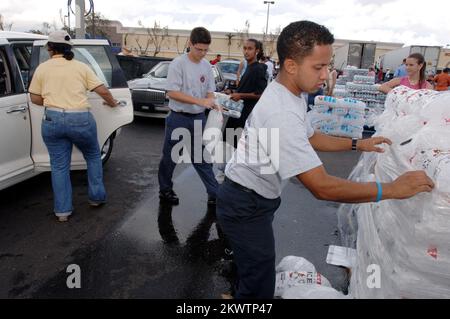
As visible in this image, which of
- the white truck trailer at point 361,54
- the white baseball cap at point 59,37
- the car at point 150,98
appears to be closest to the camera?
the white baseball cap at point 59,37

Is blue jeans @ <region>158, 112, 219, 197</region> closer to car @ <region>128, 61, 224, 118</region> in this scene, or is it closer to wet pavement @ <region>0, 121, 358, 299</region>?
wet pavement @ <region>0, 121, 358, 299</region>

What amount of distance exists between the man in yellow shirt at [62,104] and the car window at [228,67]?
44.5ft

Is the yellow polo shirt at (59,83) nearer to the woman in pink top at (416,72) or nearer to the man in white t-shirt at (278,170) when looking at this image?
the man in white t-shirt at (278,170)

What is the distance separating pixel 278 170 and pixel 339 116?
6996 mm

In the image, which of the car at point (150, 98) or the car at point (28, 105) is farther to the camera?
the car at point (150, 98)

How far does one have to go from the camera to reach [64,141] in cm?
377

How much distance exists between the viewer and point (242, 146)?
79.5 inches

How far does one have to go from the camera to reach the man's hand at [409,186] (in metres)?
1.71

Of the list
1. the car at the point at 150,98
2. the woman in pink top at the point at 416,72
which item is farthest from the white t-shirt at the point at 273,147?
the car at the point at 150,98

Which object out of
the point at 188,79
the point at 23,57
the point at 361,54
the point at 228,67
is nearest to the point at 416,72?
the point at 188,79

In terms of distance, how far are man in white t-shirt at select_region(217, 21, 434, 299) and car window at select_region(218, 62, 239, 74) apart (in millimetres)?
15389

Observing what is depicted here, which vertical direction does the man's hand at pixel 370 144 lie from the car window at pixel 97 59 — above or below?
below
